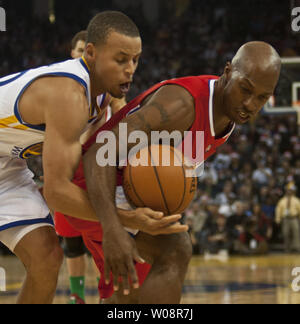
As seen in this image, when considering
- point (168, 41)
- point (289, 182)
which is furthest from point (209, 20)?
point (289, 182)

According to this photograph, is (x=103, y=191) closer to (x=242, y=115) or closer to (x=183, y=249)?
(x=183, y=249)

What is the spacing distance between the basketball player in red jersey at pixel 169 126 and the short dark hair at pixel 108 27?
319 millimetres

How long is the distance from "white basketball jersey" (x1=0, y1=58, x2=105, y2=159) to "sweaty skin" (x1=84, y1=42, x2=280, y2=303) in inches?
13.7

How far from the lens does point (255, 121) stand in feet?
46.6

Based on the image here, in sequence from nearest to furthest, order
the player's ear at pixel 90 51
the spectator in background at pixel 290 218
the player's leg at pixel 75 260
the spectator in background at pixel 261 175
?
the player's ear at pixel 90 51
the player's leg at pixel 75 260
the spectator in background at pixel 290 218
the spectator in background at pixel 261 175

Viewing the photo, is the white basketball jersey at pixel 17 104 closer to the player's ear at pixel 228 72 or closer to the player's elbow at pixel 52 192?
the player's elbow at pixel 52 192

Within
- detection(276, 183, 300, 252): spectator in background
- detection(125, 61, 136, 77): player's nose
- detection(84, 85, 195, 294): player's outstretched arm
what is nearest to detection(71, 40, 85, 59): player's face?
detection(125, 61, 136, 77): player's nose

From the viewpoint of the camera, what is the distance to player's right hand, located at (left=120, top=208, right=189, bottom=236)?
254 cm

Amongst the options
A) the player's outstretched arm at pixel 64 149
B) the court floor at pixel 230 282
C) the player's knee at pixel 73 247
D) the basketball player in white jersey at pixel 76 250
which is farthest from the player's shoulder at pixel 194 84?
the court floor at pixel 230 282

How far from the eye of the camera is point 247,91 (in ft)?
9.43

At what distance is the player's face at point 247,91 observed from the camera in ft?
9.30

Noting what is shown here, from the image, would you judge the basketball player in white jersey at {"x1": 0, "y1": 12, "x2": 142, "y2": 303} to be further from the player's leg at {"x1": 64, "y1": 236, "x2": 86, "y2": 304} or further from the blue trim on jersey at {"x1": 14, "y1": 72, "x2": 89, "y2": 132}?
the player's leg at {"x1": 64, "y1": 236, "x2": 86, "y2": 304}

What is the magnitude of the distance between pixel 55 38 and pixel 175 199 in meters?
15.0
